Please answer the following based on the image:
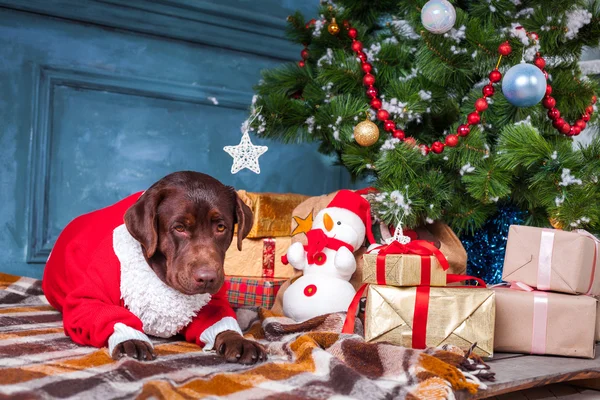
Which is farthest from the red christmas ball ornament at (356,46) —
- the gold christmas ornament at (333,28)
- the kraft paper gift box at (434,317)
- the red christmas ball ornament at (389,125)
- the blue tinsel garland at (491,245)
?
the kraft paper gift box at (434,317)

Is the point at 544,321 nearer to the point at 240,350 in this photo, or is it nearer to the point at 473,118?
the point at 473,118

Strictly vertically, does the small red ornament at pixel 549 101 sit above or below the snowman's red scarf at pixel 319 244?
above

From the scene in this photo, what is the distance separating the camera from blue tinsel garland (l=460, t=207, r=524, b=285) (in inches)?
104

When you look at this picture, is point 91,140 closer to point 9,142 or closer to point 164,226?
point 9,142

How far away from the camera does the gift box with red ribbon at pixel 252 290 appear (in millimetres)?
2711

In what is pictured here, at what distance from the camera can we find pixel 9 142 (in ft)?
10.1

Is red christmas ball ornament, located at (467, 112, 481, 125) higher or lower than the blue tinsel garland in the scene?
higher

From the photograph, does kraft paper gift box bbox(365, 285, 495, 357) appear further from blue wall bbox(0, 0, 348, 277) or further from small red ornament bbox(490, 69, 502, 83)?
blue wall bbox(0, 0, 348, 277)

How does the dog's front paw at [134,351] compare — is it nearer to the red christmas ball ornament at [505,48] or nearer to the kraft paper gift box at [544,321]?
the kraft paper gift box at [544,321]

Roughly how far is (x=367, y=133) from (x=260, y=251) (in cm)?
74

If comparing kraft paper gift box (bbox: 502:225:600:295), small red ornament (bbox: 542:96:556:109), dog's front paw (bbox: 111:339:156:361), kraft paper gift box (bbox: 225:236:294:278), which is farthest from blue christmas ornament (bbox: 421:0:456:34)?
dog's front paw (bbox: 111:339:156:361)

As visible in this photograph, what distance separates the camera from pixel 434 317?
1907mm

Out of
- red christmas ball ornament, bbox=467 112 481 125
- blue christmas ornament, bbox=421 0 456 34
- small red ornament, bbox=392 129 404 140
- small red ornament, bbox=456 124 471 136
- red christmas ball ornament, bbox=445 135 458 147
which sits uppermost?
blue christmas ornament, bbox=421 0 456 34

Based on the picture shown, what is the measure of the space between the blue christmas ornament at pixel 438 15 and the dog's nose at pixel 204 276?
1.17m
